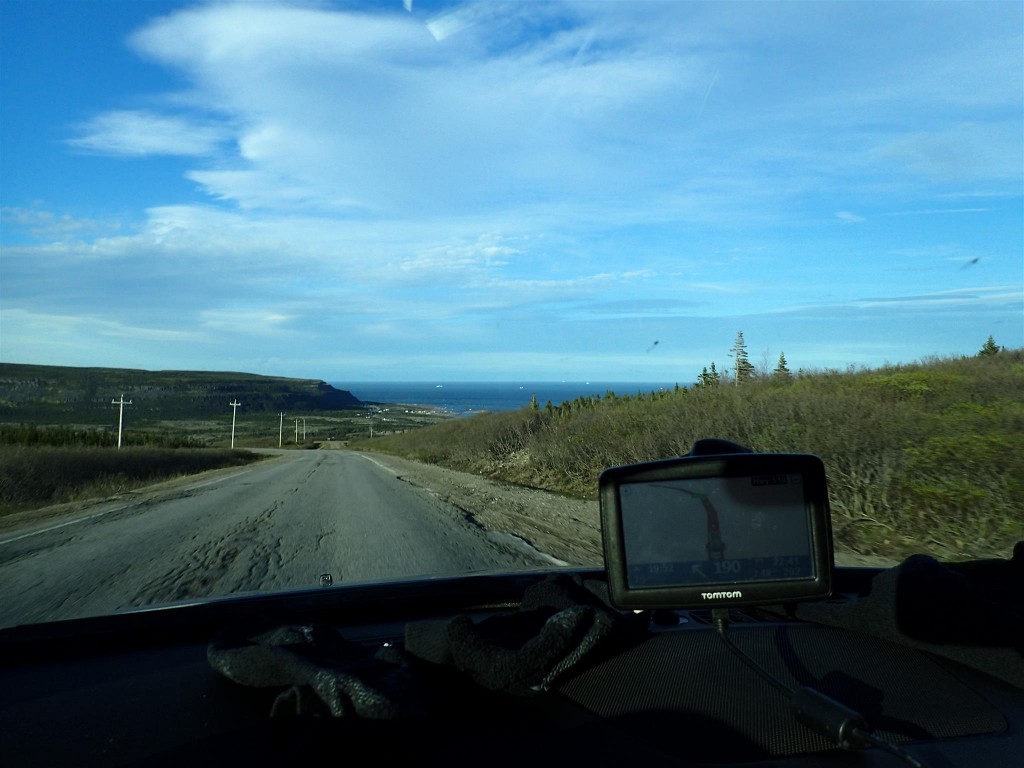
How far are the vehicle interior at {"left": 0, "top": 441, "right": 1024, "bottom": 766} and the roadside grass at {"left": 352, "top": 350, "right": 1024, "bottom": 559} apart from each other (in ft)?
20.0

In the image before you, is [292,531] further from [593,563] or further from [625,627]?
[625,627]

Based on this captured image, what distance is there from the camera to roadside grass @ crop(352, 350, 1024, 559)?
9695 mm

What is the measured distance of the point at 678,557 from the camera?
1.86 meters

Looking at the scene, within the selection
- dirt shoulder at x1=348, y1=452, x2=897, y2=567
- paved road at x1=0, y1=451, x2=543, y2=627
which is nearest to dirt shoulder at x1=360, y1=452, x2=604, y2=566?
dirt shoulder at x1=348, y1=452, x2=897, y2=567

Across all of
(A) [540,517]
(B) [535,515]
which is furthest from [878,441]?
(B) [535,515]

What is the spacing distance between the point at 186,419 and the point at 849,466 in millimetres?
110844

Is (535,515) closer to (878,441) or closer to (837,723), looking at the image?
(878,441)

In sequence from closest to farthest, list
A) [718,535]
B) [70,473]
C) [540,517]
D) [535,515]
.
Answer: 1. [718,535]
2. [540,517]
3. [535,515]
4. [70,473]

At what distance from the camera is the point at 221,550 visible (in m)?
10.1

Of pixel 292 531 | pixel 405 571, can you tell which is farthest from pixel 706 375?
pixel 405 571

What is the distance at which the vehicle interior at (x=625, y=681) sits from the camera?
1818 millimetres

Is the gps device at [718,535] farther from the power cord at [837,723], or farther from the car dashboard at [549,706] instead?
the car dashboard at [549,706]

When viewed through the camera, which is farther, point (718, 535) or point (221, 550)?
point (221, 550)

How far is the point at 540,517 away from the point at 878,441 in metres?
5.40
